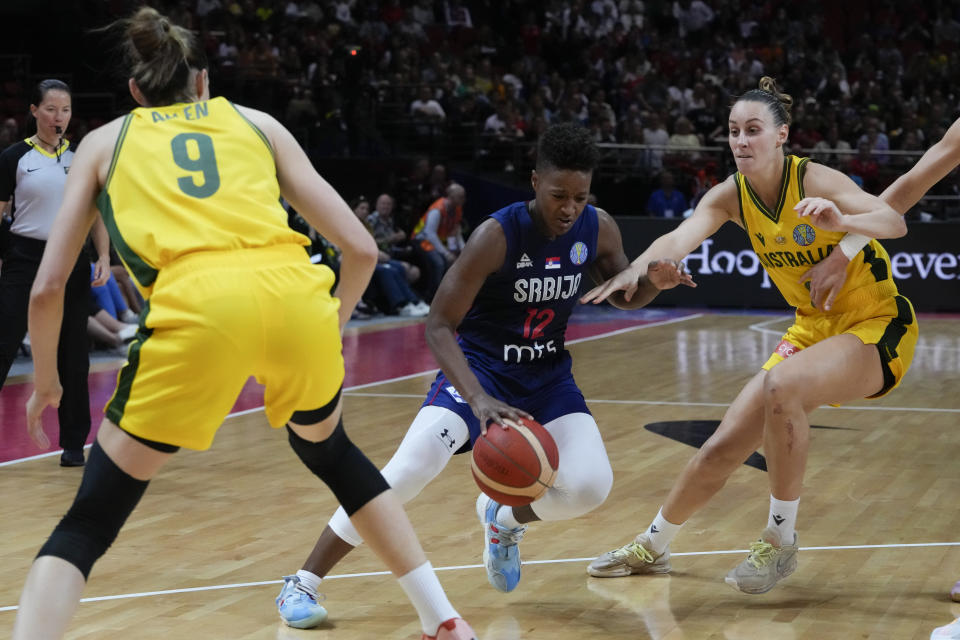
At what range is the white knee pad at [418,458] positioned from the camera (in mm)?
3914

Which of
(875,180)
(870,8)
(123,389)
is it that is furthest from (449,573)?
(870,8)

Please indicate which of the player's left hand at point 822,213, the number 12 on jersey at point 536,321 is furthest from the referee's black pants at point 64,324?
the player's left hand at point 822,213

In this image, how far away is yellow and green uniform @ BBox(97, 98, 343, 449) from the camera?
2.73 m

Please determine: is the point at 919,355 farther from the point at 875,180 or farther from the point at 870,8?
the point at 870,8

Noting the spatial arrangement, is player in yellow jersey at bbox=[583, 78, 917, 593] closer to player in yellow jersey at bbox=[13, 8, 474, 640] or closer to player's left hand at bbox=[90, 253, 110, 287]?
player in yellow jersey at bbox=[13, 8, 474, 640]

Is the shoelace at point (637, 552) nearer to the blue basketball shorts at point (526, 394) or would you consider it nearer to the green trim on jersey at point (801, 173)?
the blue basketball shorts at point (526, 394)

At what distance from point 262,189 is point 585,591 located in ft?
6.76

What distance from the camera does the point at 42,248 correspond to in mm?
6266

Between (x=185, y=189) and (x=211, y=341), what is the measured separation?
14.1 inches

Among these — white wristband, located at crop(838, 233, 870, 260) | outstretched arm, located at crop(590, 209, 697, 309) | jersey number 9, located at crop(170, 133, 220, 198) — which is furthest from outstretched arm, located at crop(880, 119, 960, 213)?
jersey number 9, located at crop(170, 133, 220, 198)

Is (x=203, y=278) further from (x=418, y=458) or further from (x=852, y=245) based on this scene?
(x=852, y=245)

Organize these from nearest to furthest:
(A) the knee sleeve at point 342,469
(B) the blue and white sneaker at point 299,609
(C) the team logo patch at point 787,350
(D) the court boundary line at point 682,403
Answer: (A) the knee sleeve at point 342,469 < (B) the blue and white sneaker at point 299,609 < (C) the team logo patch at point 787,350 < (D) the court boundary line at point 682,403

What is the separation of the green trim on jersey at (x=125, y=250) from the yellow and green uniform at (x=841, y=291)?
2354 mm

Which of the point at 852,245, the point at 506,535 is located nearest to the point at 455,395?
the point at 506,535
